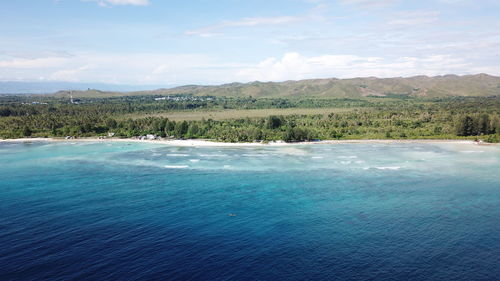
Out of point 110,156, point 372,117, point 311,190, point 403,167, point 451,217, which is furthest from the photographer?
point 372,117

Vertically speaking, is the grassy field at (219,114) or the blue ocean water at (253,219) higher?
the grassy field at (219,114)

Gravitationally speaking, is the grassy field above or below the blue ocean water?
above

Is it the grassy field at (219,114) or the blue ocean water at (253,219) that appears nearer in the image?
the blue ocean water at (253,219)

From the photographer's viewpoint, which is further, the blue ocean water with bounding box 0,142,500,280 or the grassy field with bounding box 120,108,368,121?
the grassy field with bounding box 120,108,368,121

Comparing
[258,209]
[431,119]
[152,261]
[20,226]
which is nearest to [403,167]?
[258,209]

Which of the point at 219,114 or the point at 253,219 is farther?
the point at 219,114

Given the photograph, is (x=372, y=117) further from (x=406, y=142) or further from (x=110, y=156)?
(x=110, y=156)

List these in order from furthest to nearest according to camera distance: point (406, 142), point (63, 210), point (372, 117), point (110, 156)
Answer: point (372, 117) → point (406, 142) → point (110, 156) → point (63, 210)

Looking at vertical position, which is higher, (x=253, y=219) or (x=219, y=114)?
(x=219, y=114)
